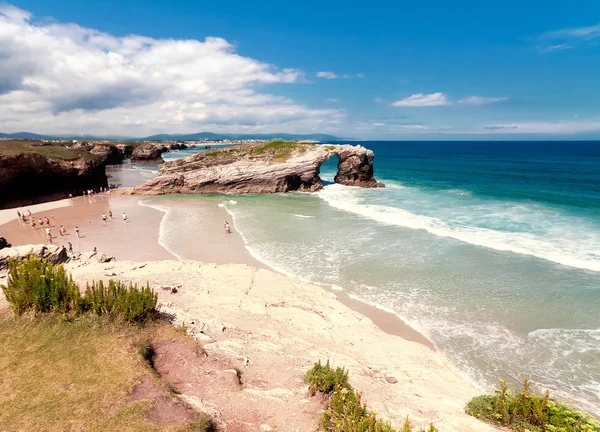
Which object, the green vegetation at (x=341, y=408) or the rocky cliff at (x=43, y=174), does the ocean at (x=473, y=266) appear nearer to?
the green vegetation at (x=341, y=408)

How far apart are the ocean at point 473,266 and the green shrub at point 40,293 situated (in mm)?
11273

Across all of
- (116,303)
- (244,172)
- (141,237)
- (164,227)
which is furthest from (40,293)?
(244,172)

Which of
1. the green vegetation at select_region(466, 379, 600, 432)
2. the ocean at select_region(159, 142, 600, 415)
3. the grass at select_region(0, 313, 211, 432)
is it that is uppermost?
the grass at select_region(0, 313, 211, 432)

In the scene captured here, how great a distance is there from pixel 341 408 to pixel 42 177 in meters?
47.9

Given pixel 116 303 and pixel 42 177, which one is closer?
pixel 116 303

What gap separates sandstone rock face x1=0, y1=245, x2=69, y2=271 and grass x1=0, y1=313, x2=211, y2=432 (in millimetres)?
5996

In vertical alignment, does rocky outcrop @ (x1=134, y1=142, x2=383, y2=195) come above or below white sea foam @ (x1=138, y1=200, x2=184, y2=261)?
above

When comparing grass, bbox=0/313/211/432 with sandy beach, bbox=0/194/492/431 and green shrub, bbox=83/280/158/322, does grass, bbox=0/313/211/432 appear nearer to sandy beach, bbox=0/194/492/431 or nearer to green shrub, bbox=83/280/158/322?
green shrub, bbox=83/280/158/322

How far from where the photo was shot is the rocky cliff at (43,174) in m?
36.7

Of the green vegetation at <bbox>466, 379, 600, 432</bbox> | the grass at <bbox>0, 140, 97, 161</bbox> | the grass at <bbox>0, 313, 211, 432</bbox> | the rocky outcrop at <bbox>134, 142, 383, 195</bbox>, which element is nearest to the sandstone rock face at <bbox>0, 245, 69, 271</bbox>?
the grass at <bbox>0, 313, 211, 432</bbox>

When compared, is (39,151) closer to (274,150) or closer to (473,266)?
(274,150)

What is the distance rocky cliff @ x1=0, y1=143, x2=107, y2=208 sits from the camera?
3672 cm

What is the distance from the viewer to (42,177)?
4059 cm

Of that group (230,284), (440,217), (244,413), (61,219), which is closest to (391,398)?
(244,413)
